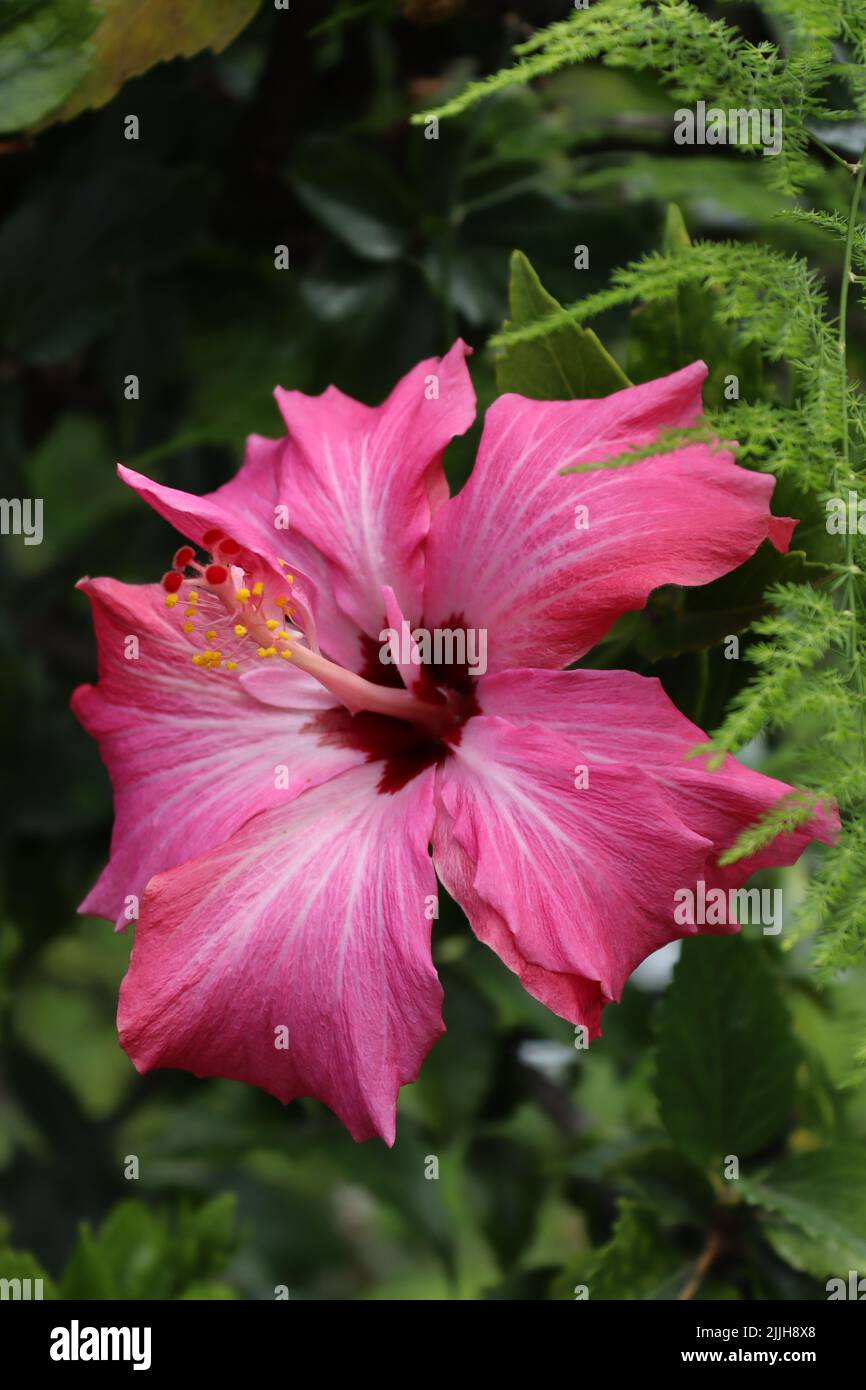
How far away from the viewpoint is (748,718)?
0.58 m

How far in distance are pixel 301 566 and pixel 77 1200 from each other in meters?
0.89

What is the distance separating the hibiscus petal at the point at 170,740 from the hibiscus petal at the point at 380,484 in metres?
0.07

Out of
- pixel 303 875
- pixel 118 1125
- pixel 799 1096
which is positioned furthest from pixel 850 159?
pixel 118 1125

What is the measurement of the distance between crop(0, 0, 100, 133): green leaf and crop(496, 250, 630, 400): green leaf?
35cm

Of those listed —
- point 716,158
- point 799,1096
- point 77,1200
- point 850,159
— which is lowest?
point 77,1200

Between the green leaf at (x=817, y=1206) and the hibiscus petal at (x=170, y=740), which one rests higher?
the hibiscus petal at (x=170, y=740)

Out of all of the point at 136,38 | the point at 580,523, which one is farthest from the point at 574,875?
the point at 136,38

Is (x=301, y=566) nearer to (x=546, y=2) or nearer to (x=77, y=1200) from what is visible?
(x=546, y=2)

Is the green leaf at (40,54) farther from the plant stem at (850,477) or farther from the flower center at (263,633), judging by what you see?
the plant stem at (850,477)

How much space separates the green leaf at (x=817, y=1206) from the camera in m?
0.81

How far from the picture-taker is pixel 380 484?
2.42ft

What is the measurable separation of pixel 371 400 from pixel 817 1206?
0.67 meters

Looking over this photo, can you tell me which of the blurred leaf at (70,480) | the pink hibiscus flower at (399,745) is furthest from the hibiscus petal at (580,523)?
the blurred leaf at (70,480)
